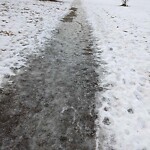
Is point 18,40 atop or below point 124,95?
atop

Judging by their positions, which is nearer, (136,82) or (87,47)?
(136,82)

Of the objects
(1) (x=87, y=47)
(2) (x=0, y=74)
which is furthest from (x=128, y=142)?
(1) (x=87, y=47)

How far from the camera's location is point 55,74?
6766 millimetres

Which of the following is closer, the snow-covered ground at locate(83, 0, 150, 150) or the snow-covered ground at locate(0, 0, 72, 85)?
the snow-covered ground at locate(83, 0, 150, 150)

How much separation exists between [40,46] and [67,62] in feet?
6.51

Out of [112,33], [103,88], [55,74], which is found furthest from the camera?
[112,33]

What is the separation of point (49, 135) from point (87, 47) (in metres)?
5.88

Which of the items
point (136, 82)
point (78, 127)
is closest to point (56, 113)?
point (78, 127)

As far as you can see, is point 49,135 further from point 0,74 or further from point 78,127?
point 0,74

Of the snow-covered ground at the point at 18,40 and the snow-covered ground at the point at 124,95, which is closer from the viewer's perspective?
the snow-covered ground at the point at 124,95

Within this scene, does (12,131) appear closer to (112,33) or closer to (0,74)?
(0,74)

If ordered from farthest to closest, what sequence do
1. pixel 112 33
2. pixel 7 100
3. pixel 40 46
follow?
pixel 112 33 < pixel 40 46 < pixel 7 100

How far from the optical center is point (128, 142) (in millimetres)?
4180

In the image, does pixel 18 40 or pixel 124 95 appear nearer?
pixel 124 95
